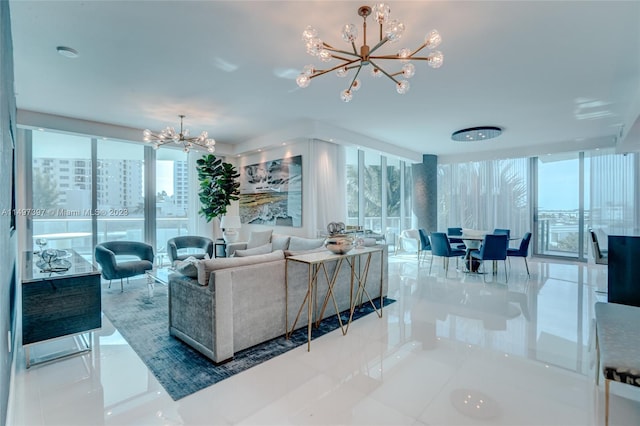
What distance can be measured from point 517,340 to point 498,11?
9.74 ft

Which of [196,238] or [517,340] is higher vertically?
[196,238]

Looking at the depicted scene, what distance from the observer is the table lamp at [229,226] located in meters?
6.18

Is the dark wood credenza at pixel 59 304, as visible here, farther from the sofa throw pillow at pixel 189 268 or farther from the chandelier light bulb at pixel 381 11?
the chandelier light bulb at pixel 381 11

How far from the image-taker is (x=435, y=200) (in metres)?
8.54

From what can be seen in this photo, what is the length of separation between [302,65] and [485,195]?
23.2ft

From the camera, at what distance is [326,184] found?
5914mm

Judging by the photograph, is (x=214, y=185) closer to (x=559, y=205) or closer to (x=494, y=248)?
(x=494, y=248)

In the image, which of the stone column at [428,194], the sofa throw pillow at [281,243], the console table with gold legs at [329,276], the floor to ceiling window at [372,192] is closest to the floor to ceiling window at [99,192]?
the sofa throw pillow at [281,243]

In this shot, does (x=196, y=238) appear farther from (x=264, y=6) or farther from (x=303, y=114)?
(x=264, y=6)

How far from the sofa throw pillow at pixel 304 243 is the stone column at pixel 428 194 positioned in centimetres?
474

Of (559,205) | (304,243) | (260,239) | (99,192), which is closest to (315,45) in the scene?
(304,243)

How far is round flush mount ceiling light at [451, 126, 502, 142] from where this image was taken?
5500 millimetres

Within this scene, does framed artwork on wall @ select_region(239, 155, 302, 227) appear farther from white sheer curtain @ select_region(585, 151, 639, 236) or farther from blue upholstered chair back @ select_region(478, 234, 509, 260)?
white sheer curtain @ select_region(585, 151, 639, 236)

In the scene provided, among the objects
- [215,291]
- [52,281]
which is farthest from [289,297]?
[52,281]
